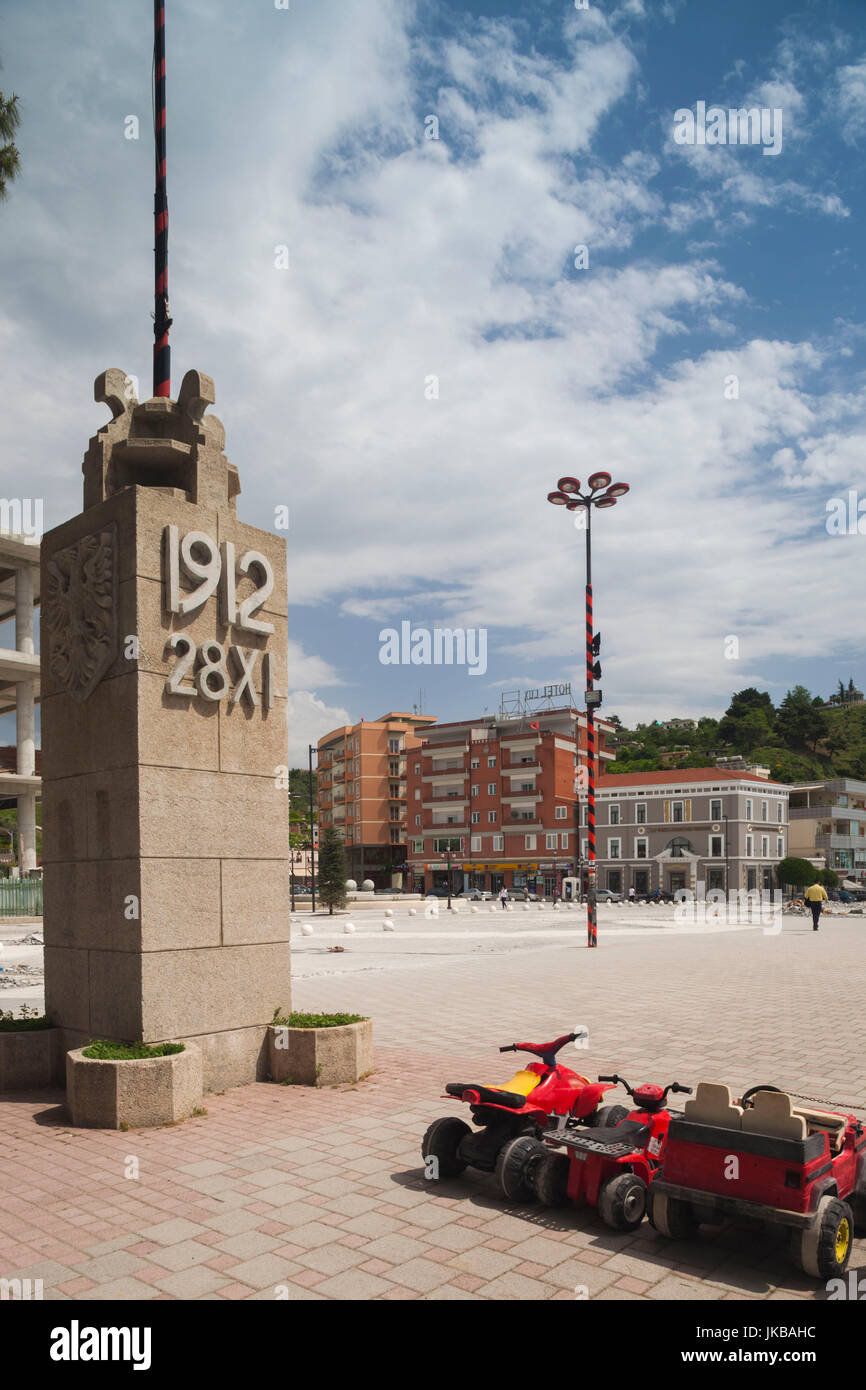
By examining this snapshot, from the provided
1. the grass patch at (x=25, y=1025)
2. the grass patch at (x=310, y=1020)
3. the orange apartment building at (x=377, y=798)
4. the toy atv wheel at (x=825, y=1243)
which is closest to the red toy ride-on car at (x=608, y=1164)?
the toy atv wheel at (x=825, y=1243)

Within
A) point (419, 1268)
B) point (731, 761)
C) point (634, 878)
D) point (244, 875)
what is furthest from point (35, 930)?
point (731, 761)

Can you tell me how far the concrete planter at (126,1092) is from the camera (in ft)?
21.0

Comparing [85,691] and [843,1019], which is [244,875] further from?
[843,1019]

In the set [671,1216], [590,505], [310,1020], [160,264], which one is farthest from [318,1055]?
[590,505]

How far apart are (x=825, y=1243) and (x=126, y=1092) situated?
14.7 feet

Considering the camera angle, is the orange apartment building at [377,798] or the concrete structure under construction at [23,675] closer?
the concrete structure under construction at [23,675]

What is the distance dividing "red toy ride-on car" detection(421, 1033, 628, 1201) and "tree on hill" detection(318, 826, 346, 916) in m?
41.4

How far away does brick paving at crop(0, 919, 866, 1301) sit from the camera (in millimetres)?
4074

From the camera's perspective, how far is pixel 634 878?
69688mm

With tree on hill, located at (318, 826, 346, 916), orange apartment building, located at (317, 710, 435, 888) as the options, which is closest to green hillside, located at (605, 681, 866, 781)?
orange apartment building, located at (317, 710, 435, 888)

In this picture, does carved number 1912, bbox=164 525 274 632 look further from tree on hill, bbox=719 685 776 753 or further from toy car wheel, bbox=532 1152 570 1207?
tree on hill, bbox=719 685 776 753

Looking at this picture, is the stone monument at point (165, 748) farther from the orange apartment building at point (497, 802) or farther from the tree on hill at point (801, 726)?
the tree on hill at point (801, 726)

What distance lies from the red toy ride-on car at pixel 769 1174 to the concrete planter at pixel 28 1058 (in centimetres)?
541
